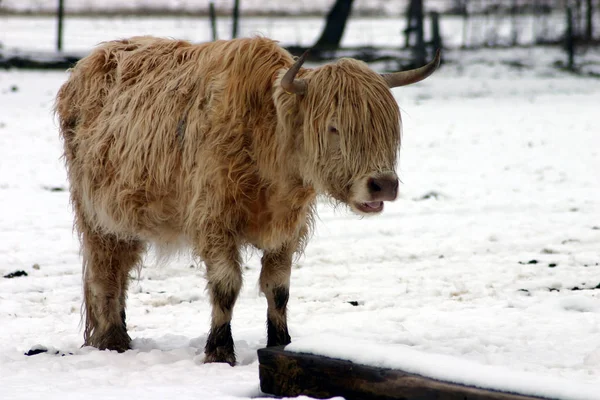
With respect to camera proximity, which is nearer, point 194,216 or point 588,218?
point 194,216

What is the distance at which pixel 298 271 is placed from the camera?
7730mm

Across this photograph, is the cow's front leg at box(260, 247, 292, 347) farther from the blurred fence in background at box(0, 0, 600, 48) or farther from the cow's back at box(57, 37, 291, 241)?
the blurred fence in background at box(0, 0, 600, 48)

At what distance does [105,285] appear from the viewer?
5.90m

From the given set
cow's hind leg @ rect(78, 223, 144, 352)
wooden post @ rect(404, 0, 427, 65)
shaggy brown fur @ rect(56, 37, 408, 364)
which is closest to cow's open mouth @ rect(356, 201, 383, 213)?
shaggy brown fur @ rect(56, 37, 408, 364)

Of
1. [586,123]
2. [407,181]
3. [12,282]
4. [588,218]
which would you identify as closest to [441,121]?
[586,123]

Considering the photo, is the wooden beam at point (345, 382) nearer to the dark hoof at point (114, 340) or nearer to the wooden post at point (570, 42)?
the dark hoof at point (114, 340)

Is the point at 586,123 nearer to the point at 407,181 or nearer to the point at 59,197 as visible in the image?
the point at 407,181

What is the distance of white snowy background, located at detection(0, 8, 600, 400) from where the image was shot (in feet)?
15.4

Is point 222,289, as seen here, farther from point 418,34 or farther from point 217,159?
point 418,34

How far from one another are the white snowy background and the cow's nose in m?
0.52

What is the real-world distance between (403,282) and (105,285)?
249 centimetres

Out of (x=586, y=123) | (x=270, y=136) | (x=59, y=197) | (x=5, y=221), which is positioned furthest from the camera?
(x=586, y=123)

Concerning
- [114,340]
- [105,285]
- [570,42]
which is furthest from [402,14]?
[114,340]

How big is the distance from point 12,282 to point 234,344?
2490 mm
